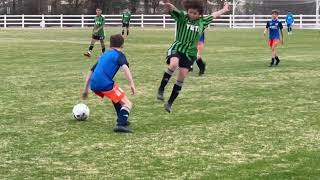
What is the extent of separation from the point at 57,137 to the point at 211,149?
235cm

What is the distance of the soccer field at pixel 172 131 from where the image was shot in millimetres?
6875

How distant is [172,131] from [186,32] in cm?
211

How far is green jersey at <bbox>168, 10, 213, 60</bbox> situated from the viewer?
10258 mm

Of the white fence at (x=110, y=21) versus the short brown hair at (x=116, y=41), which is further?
the white fence at (x=110, y=21)

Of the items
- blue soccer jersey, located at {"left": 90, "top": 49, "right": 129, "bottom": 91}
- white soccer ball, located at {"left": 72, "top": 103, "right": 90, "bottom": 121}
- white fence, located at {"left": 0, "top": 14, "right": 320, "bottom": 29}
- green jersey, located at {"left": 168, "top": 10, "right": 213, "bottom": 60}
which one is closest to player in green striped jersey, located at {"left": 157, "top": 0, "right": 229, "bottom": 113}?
green jersey, located at {"left": 168, "top": 10, "right": 213, "bottom": 60}

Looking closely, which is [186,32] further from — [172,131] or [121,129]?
[121,129]

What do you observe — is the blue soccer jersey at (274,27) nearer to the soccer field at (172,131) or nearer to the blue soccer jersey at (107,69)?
the soccer field at (172,131)

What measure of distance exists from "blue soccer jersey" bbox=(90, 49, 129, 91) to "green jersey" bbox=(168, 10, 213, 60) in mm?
1725

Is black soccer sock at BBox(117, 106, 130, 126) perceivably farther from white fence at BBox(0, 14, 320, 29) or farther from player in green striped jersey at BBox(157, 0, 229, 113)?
white fence at BBox(0, 14, 320, 29)

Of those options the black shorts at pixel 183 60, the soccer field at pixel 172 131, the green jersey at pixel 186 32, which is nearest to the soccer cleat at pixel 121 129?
the soccer field at pixel 172 131

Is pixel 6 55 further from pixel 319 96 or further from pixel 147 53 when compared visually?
pixel 319 96

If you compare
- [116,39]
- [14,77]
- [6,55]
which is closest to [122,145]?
[116,39]

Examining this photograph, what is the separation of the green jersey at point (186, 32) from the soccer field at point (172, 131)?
1203 millimetres

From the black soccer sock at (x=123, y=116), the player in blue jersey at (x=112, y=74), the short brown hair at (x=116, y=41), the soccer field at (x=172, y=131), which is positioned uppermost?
the short brown hair at (x=116, y=41)
